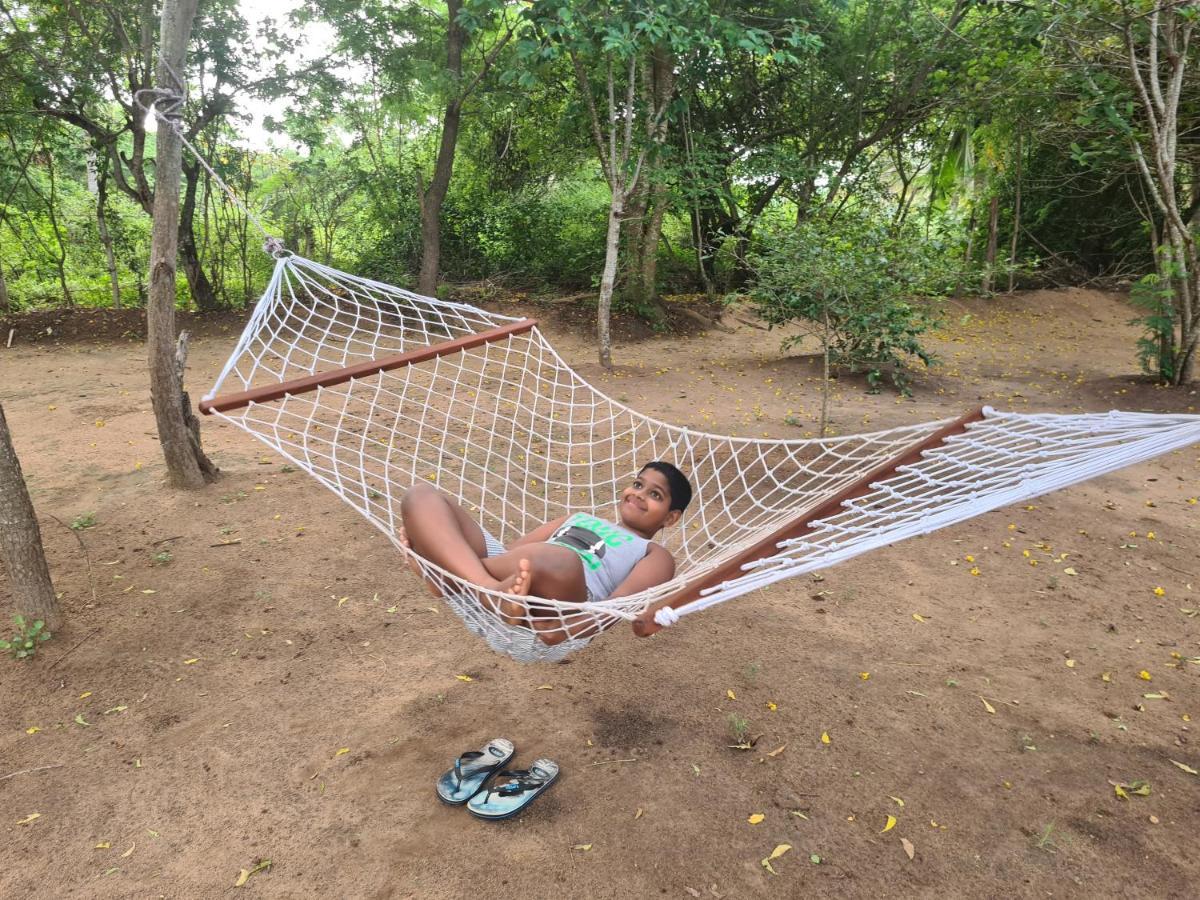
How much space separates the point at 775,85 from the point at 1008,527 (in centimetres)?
519

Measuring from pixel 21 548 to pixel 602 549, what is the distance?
5.18 feet

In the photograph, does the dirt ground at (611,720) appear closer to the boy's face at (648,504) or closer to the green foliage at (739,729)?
the green foliage at (739,729)

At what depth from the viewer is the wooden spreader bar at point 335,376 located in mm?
1531

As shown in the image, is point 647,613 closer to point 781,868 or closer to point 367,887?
point 781,868

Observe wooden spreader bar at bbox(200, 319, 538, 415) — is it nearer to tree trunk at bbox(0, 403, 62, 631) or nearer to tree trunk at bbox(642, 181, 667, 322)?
tree trunk at bbox(0, 403, 62, 631)

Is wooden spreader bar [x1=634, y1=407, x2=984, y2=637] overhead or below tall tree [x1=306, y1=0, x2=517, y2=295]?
below

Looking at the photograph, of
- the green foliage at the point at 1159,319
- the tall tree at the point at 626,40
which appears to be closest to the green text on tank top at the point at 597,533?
the tall tree at the point at 626,40

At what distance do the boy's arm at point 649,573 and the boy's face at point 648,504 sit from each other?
9 cm

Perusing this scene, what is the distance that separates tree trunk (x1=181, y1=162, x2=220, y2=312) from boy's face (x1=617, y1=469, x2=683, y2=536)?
216 inches

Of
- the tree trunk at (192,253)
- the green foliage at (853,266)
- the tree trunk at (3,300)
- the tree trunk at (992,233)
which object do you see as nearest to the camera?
the green foliage at (853,266)

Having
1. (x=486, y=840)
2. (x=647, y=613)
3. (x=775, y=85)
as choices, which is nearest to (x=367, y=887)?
(x=486, y=840)

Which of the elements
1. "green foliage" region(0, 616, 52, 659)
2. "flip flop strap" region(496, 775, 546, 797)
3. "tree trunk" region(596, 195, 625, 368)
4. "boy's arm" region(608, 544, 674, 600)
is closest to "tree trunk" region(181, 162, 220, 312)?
"tree trunk" region(596, 195, 625, 368)

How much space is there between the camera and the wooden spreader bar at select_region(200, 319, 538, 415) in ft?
5.02

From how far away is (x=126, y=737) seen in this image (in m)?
1.80
